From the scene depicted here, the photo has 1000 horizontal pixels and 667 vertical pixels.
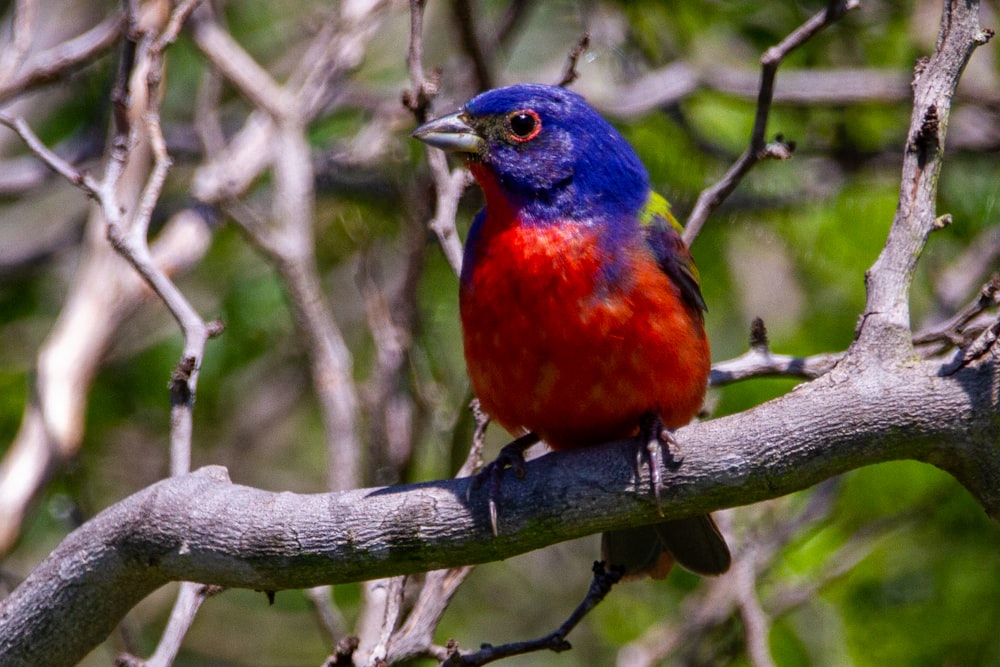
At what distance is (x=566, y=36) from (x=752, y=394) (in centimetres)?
321

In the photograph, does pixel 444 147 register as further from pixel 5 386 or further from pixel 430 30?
pixel 430 30

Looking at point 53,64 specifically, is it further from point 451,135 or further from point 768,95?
point 768,95

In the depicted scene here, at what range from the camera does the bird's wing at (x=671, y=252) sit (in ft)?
11.6

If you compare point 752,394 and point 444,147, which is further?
point 752,394

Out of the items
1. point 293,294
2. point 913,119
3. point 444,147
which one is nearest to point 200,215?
point 293,294

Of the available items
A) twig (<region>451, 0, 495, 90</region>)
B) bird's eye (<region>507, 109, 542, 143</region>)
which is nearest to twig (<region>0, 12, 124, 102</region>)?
twig (<region>451, 0, 495, 90</region>)

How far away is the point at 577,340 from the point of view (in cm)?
324

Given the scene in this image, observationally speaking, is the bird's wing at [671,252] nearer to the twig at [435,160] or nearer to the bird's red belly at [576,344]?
the bird's red belly at [576,344]

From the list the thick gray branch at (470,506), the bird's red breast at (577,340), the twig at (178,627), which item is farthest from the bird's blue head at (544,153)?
the twig at (178,627)

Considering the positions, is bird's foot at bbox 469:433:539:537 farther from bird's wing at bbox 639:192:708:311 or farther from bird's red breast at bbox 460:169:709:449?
bird's wing at bbox 639:192:708:311

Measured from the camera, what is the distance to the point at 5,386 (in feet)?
18.3

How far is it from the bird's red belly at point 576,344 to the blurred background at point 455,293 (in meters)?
0.84

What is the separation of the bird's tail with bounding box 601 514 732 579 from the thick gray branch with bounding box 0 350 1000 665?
36.3 inches

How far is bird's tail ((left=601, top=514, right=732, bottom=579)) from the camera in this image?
3.63 meters
